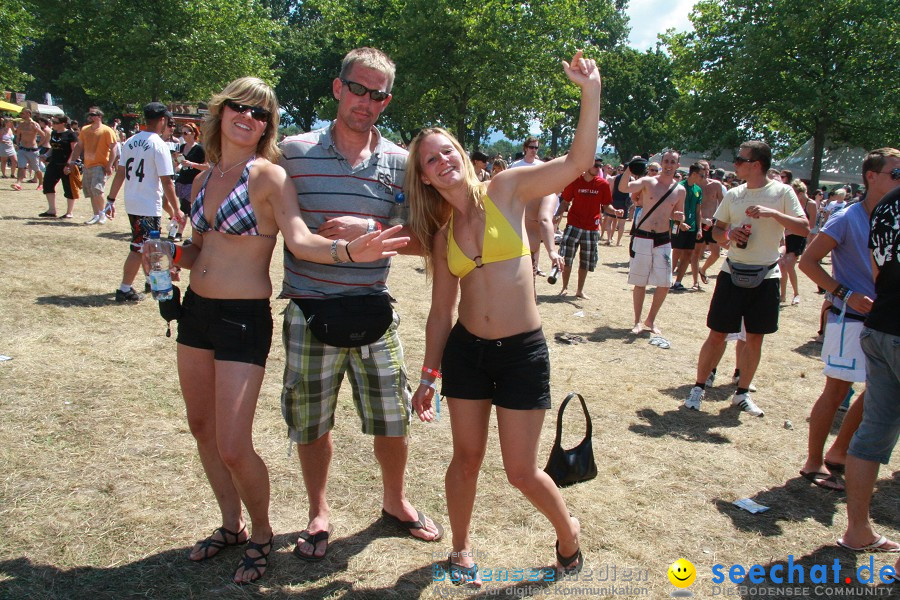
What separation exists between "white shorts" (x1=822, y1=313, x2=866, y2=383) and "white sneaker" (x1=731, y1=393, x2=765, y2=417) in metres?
1.48

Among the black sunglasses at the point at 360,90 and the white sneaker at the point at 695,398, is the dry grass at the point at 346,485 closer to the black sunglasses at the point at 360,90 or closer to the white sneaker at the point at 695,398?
the white sneaker at the point at 695,398

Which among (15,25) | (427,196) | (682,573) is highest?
(15,25)

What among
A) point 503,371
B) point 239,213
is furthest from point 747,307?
point 239,213

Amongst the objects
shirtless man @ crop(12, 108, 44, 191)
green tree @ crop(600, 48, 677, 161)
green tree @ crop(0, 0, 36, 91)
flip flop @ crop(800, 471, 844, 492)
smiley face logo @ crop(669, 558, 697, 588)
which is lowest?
smiley face logo @ crop(669, 558, 697, 588)

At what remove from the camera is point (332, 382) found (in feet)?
9.82

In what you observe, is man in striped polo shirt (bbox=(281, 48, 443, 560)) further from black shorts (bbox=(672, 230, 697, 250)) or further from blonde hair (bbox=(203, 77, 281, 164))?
black shorts (bbox=(672, 230, 697, 250))

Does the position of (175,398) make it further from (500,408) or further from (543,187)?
Result: (543,187)

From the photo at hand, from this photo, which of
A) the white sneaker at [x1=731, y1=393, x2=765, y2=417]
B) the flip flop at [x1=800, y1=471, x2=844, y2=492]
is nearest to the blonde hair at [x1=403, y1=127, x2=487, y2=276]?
the flip flop at [x1=800, y1=471, x2=844, y2=492]

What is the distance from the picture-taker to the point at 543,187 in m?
2.68

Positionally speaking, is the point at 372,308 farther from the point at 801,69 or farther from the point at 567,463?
the point at 801,69

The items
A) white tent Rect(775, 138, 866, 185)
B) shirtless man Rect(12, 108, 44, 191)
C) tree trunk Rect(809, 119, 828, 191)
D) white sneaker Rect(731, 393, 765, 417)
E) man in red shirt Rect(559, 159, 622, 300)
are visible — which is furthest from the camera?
white tent Rect(775, 138, 866, 185)

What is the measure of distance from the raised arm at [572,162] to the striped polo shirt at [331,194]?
20.4 inches

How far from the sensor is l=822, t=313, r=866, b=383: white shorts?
151 inches

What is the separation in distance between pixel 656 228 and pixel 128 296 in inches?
235
